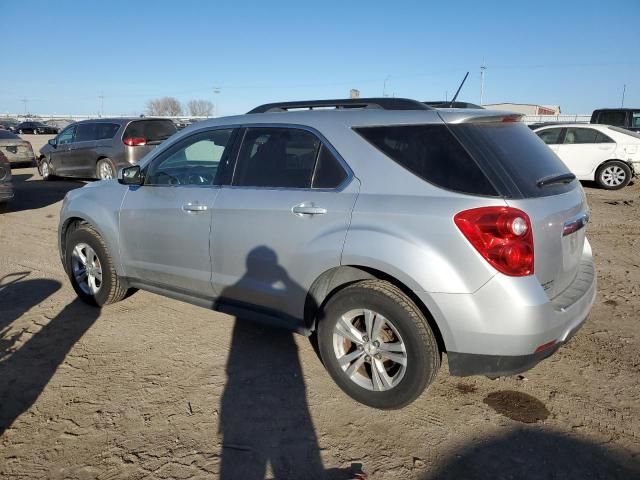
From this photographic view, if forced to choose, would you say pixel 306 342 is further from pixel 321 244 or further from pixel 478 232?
pixel 478 232

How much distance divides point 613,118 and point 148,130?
15275 mm

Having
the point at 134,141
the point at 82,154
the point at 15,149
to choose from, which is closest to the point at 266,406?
the point at 134,141

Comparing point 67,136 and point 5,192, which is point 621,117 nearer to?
point 67,136

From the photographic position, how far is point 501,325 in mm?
2537

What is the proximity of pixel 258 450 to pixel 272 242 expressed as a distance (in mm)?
1268

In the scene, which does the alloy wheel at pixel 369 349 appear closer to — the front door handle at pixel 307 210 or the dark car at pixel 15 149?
the front door handle at pixel 307 210

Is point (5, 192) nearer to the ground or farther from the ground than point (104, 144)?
nearer to the ground

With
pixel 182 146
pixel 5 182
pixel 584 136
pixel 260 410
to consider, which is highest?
pixel 584 136

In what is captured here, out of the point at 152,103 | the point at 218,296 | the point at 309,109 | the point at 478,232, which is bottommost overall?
the point at 218,296

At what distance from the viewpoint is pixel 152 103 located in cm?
10181

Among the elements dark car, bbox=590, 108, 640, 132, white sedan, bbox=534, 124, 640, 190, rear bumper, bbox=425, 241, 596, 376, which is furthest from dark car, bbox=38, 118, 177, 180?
dark car, bbox=590, 108, 640, 132

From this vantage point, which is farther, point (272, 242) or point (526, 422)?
point (272, 242)

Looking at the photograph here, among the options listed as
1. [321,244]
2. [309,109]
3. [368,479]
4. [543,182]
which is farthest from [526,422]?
[309,109]

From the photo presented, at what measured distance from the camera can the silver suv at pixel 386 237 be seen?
2564mm
